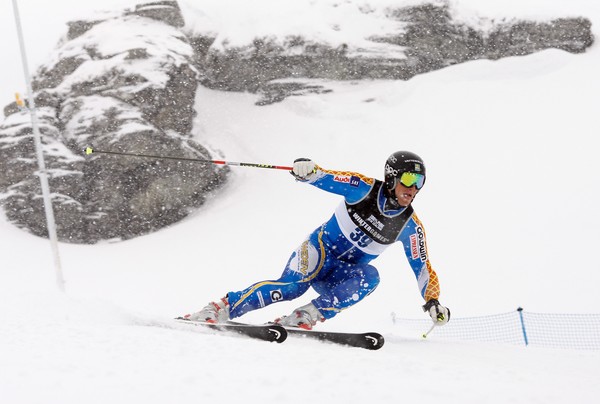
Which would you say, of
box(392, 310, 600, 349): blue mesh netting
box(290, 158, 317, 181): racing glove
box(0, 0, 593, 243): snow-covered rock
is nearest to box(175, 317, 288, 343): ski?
box(290, 158, 317, 181): racing glove

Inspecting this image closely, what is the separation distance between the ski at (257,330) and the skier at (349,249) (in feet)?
1.57

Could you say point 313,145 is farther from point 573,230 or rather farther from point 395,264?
point 573,230

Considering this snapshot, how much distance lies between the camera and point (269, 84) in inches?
717

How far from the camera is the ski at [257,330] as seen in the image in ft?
12.6

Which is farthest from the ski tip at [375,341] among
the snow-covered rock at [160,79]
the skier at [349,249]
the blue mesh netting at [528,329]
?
the snow-covered rock at [160,79]

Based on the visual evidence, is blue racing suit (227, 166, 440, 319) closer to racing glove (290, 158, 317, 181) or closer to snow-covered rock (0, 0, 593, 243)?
racing glove (290, 158, 317, 181)

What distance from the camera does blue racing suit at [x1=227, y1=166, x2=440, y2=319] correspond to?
4.64 metres

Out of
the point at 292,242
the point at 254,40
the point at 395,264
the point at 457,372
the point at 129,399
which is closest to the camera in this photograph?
the point at 129,399

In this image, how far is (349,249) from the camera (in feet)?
15.7

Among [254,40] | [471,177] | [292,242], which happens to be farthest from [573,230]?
[254,40]

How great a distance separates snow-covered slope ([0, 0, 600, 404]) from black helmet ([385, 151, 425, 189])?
4.36 feet

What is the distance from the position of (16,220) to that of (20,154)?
1701 millimetres

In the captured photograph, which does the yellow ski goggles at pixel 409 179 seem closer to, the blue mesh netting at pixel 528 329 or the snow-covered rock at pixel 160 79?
the blue mesh netting at pixel 528 329

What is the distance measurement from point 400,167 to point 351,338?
142 cm
